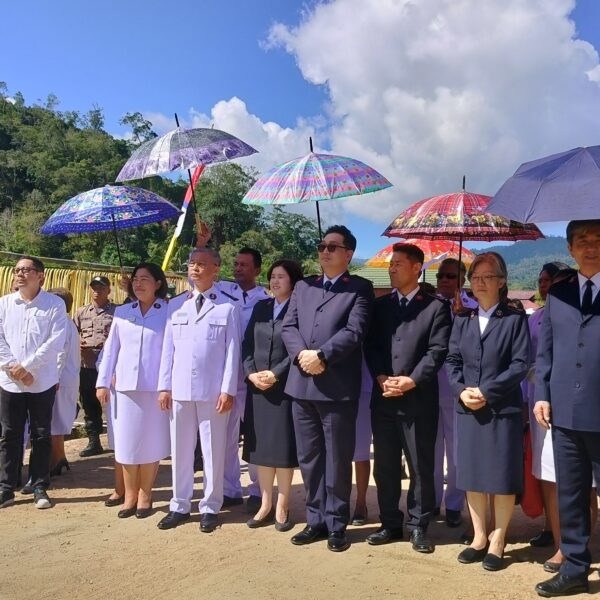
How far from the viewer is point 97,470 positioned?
6.30 metres

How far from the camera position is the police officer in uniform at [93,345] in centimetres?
712

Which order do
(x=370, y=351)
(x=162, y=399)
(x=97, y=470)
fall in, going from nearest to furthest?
(x=370, y=351), (x=162, y=399), (x=97, y=470)

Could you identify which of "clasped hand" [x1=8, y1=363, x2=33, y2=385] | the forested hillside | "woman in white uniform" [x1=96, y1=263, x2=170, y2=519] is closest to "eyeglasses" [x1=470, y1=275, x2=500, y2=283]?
"woman in white uniform" [x1=96, y1=263, x2=170, y2=519]

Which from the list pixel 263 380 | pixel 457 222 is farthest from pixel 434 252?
pixel 263 380

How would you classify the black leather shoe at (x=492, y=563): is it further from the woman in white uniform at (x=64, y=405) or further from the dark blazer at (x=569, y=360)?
the woman in white uniform at (x=64, y=405)

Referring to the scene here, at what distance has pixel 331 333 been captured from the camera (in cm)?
418

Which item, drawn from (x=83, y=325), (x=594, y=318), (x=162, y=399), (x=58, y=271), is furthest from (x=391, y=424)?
(x=58, y=271)

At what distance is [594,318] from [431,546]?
6.06 feet

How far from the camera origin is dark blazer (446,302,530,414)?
145 inches

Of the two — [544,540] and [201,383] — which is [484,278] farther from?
[201,383]

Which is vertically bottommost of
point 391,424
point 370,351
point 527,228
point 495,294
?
point 391,424

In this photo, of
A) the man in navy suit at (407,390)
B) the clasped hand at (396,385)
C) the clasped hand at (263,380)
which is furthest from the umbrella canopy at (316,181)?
the clasped hand at (396,385)

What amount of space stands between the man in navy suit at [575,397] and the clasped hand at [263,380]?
6.00 ft

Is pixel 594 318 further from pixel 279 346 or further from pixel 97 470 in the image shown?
pixel 97 470
